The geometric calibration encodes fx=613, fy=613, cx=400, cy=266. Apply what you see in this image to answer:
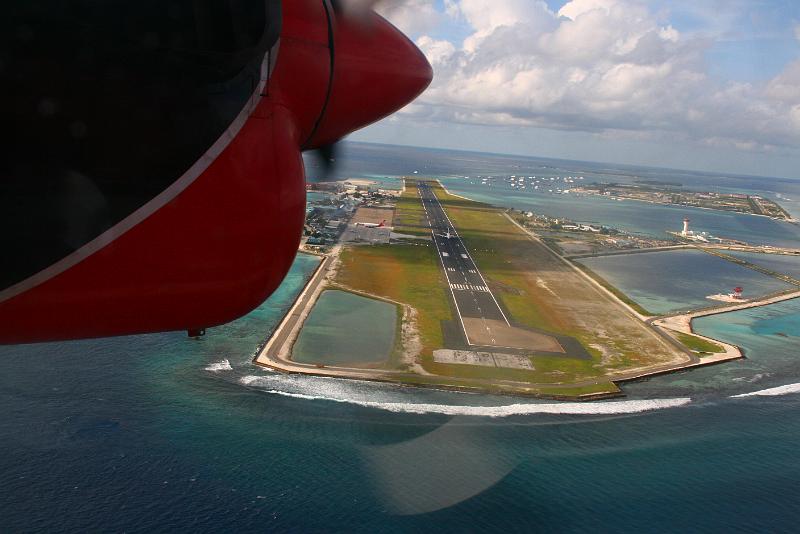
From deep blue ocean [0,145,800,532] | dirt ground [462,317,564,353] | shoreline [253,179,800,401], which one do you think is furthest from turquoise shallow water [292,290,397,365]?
dirt ground [462,317,564,353]

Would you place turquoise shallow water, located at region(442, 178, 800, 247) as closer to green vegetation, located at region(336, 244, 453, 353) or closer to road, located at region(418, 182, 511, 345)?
road, located at region(418, 182, 511, 345)

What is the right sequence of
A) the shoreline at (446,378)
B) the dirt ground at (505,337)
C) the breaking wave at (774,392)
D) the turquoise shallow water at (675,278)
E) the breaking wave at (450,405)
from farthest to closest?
1. the turquoise shallow water at (675,278)
2. the dirt ground at (505,337)
3. the breaking wave at (774,392)
4. the shoreline at (446,378)
5. the breaking wave at (450,405)

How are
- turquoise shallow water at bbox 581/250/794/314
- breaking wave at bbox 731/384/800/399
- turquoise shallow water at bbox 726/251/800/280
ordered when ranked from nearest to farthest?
breaking wave at bbox 731/384/800/399
turquoise shallow water at bbox 581/250/794/314
turquoise shallow water at bbox 726/251/800/280

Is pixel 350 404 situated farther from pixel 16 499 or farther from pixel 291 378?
pixel 16 499

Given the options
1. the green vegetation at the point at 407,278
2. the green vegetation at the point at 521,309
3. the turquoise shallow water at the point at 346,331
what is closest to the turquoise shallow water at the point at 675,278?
the green vegetation at the point at 521,309

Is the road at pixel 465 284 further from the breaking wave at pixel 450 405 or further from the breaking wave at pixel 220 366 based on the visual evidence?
the breaking wave at pixel 220 366
